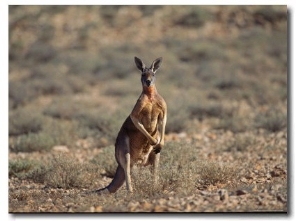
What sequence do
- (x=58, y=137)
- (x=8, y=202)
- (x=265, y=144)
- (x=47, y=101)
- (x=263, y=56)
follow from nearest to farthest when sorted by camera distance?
(x=8, y=202) < (x=265, y=144) < (x=58, y=137) < (x=47, y=101) < (x=263, y=56)

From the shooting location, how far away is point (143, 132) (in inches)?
234

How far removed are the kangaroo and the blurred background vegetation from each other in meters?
4.03

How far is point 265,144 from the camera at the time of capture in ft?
29.9

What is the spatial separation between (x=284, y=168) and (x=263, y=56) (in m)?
11.3

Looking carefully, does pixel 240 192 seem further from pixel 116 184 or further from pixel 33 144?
pixel 33 144

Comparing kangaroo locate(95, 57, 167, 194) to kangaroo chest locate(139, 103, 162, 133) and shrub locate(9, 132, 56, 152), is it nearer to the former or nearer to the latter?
kangaroo chest locate(139, 103, 162, 133)

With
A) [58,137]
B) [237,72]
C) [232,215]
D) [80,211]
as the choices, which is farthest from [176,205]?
[237,72]

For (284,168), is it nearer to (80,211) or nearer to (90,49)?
(80,211)

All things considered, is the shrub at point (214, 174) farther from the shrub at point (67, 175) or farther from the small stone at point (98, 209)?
the small stone at point (98, 209)

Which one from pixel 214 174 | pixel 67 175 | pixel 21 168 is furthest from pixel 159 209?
pixel 21 168

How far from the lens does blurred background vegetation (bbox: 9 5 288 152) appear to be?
37.0 ft

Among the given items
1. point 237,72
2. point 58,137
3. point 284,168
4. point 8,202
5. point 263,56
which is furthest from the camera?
point 263,56

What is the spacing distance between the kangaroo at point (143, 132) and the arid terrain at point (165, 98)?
0.18 m

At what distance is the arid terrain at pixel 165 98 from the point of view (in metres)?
6.12
